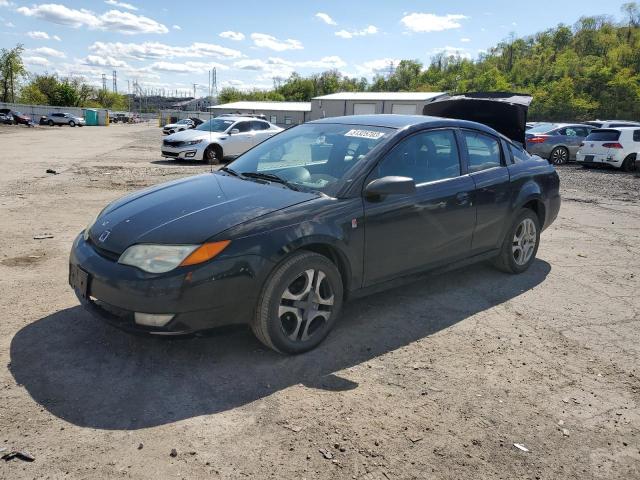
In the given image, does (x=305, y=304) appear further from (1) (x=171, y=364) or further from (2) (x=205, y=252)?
(1) (x=171, y=364)

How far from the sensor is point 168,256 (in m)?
3.17

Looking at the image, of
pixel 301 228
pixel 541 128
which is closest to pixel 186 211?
pixel 301 228

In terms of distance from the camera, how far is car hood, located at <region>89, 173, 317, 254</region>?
3.29 meters

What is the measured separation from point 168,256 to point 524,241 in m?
3.93

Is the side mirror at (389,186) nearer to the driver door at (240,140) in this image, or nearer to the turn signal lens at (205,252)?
the turn signal lens at (205,252)

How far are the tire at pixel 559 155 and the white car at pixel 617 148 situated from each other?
77.7 inches

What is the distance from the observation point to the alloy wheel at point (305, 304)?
348 centimetres

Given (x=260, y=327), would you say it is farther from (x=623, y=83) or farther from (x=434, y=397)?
(x=623, y=83)

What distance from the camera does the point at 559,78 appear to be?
275 feet

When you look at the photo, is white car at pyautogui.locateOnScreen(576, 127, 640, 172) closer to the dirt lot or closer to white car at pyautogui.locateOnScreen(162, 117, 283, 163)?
white car at pyautogui.locateOnScreen(162, 117, 283, 163)

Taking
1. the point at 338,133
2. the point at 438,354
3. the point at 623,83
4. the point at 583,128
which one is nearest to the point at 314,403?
the point at 438,354

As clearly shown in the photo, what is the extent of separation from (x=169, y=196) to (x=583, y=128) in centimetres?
2035

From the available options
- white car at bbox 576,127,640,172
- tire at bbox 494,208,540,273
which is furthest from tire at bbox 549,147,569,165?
tire at bbox 494,208,540,273

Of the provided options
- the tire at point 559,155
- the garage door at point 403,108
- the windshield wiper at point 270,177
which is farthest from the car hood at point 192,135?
the garage door at point 403,108
